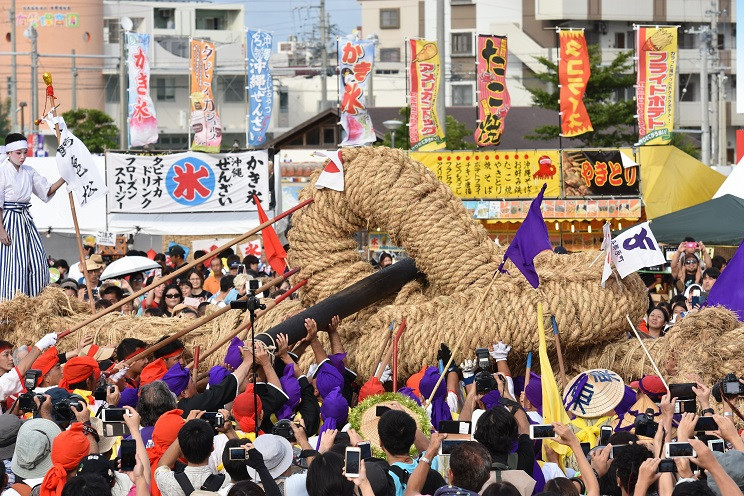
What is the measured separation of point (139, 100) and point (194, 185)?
6921mm

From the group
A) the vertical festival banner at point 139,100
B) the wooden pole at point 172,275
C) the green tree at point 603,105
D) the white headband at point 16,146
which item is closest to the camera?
the wooden pole at point 172,275

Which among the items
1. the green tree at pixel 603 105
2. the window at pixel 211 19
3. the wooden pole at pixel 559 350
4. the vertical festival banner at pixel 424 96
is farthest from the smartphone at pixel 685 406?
the window at pixel 211 19

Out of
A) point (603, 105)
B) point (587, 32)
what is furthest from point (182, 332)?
point (587, 32)

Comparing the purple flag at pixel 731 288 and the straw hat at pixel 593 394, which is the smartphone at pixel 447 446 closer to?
the straw hat at pixel 593 394

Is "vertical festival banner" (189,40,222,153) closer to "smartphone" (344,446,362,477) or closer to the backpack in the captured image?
the backpack

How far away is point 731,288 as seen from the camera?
9.38 m

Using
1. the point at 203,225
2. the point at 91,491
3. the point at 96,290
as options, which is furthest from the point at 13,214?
the point at 203,225

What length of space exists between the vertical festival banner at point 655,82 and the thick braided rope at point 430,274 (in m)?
13.6

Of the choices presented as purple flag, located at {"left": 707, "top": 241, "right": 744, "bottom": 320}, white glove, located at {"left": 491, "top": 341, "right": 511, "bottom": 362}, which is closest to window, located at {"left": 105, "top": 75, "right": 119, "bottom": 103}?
purple flag, located at {"left": 707, "top": 241, "right": 744, "bottom": 320}

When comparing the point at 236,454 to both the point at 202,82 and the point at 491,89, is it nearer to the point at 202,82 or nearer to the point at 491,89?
the point at 491,89

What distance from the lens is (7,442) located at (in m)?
6.33

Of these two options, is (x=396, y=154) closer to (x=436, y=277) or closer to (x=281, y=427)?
(x=436, y=277)

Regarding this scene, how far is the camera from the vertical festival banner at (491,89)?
72.8ft

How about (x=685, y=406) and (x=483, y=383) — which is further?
(x=483, y=383)
